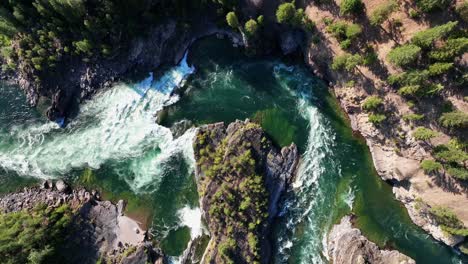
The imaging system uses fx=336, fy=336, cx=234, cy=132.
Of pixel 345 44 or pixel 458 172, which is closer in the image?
pixel 458 172

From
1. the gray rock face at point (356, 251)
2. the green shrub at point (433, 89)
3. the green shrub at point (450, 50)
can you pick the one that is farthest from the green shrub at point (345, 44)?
the gray rock face at point (356, 251)

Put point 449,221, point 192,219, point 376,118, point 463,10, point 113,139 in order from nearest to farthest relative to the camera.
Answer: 1. point 463,10
2. point 449,221
3. point 376,118
4. point 192,219
5. point 113,139

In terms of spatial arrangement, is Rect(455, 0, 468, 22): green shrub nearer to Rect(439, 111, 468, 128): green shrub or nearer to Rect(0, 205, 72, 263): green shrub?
Rect(439, 111, 468, 128): green shrub

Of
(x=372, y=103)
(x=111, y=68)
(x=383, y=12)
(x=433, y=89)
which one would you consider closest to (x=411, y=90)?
(x=433, y=89)

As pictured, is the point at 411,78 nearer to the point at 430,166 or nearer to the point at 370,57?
the point at 370,57

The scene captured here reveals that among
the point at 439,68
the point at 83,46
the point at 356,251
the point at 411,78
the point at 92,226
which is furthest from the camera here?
the point at 92,226

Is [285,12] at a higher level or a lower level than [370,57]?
higher
